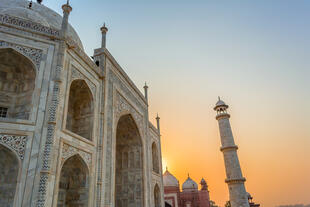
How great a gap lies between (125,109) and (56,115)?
5545mm

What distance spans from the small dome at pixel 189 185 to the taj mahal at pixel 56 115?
59.9ft

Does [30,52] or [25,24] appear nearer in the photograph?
[30,52]

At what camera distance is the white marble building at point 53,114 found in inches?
251

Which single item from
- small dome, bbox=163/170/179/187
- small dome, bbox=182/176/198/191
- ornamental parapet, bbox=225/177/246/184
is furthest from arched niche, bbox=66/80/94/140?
small dome, bbox=182/176/198/191

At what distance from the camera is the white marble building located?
637 cm

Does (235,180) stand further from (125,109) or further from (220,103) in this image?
(125,109)

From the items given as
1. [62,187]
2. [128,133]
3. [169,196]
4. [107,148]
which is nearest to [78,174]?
[62,187]

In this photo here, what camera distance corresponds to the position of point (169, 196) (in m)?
28.6

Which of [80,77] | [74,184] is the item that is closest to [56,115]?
[80,77]

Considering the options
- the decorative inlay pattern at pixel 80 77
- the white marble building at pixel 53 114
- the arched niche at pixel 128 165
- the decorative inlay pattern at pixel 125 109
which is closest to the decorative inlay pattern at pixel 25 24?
the white marble building at pixel 53 114

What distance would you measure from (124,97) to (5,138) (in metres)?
6.79

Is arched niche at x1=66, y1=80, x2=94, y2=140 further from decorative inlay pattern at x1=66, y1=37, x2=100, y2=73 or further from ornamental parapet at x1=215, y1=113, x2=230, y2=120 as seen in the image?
ornamental parapet at x1=215, y1=113, x2=230, y2=120

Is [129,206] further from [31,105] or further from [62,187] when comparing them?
[31,105]

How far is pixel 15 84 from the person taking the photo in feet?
26.5
